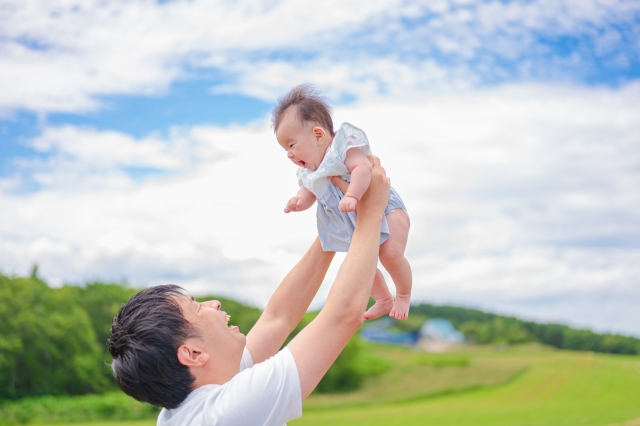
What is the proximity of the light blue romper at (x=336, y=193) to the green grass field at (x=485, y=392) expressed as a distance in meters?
35.8

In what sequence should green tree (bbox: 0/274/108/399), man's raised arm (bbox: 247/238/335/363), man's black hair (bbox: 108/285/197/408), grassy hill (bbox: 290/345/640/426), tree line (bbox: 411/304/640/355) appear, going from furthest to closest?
tree line (bbox: 411/304/640/355), green tree (bbox: 0/274/108/399), grassy hill (bbox: 290/345/640/426), man's raised arm (bbox: 247/238/335/363), man's black hair (bbox: 108/285/197/408)

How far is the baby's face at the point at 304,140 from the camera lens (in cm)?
373

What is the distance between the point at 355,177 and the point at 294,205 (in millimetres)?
664

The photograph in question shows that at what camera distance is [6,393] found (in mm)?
45406

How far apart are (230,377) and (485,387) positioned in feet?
198

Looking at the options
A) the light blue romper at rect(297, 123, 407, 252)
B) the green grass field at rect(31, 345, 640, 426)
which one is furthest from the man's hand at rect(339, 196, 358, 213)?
the green grass field at rect(31, 345, 640, 426)

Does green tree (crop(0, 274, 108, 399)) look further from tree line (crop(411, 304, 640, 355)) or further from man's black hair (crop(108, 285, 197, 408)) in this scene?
tree line (crop(411, 304, 640, 355))

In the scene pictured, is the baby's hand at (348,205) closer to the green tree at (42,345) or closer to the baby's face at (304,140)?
the baby's face at (304,140)

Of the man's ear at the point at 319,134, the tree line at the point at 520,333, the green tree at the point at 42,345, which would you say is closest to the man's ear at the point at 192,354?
the man's ear at the point at 319,134

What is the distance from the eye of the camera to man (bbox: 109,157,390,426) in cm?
247

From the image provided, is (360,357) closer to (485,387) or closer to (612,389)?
(485,387)

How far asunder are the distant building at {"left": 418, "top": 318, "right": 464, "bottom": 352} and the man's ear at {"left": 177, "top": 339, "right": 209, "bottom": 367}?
81.1 meters

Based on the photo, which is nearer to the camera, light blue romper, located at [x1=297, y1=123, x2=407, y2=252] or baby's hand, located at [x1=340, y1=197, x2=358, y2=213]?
baby's hand, located at [x1=340, y1=197, x2=358, y2=213]

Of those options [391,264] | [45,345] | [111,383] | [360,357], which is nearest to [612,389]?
[360,357]
